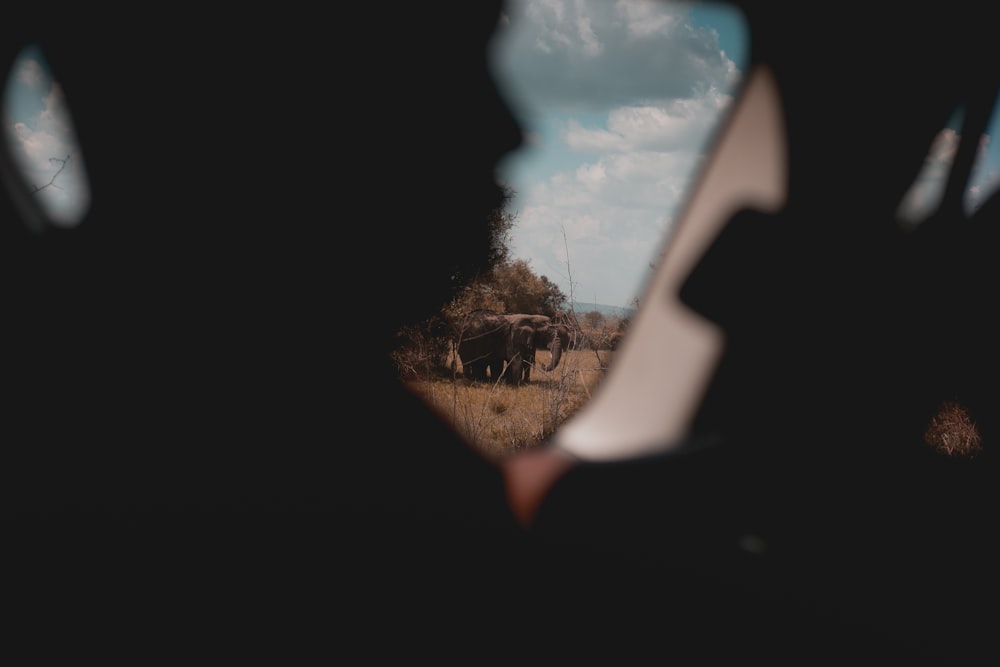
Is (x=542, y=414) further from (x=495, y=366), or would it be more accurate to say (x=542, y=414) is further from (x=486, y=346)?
(x=495, y=366)

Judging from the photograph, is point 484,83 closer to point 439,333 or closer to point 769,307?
point 769,307

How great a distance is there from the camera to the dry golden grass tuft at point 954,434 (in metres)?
5.07

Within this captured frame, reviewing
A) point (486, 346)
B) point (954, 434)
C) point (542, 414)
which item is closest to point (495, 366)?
point (486, 346)

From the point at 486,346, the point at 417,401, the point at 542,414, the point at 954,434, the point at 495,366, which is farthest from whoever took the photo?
the point at 495,366

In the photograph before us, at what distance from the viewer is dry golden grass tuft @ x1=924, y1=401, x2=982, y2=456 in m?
5.07

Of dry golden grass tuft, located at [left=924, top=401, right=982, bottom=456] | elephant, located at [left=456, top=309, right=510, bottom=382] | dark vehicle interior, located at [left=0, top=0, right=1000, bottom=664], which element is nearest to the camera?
dark vehicle interior, located at [left=0, top=0, right=1000, bottom=664]

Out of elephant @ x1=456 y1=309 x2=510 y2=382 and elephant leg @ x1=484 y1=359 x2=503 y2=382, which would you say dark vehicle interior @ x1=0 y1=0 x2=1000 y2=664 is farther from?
elephant leg @ x1=484 y1=359 x2=503 y2=382

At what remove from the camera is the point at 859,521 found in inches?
28.6

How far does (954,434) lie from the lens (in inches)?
209

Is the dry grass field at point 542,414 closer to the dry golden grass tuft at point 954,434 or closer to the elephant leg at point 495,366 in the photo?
the dry golden grass tuft at point 954,434

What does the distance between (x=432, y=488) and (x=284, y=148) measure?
0.51 m

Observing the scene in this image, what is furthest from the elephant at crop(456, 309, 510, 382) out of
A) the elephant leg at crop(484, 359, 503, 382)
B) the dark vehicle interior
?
the dark vehicle interior

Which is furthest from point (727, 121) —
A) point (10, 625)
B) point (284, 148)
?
point (10, 625)

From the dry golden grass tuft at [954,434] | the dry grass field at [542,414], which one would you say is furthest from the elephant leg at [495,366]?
the dry golden grass tuft at [954,434]
